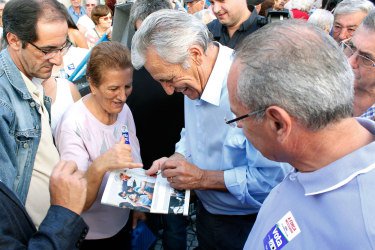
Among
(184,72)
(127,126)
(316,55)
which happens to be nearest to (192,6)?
(127,126)

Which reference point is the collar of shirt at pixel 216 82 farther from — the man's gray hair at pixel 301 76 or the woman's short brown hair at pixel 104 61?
the man's gray hair at pixel 301 76

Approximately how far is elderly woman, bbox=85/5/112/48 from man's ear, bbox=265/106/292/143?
16.4 ft

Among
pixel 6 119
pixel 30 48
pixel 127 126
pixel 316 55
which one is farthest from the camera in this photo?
pixel 127 126

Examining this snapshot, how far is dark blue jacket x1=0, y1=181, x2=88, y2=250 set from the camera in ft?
3.49

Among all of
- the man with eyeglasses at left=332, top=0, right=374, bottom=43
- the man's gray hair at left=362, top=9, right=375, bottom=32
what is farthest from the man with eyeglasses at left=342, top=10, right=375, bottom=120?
the man with eyeglasses at left=332, top=0, right=374, bottom=43

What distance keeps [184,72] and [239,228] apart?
0.96 metres

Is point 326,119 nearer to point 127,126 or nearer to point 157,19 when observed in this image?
point 157,19

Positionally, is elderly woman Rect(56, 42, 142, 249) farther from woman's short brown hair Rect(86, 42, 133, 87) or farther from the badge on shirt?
the badge on shirt

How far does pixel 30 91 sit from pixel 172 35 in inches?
30.9

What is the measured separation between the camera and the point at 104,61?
203 centimetres

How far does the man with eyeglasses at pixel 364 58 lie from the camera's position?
1586 mm

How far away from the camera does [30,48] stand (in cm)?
171

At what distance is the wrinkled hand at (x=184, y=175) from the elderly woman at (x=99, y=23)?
4222 mm

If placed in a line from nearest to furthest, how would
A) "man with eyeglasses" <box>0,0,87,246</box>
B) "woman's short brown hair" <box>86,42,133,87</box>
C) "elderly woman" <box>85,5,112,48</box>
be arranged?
"man with eyeglasses" <box>0,0,87,246</box>, "woman's short brown hair" <box>86,42,133,87</box>, "elderly woman" <box>85,5,112,48</box>
